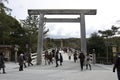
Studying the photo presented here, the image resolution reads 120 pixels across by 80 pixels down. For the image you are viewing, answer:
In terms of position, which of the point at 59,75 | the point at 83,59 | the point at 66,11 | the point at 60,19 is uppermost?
the point at 66,11

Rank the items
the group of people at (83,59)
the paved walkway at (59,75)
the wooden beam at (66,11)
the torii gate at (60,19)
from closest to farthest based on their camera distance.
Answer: the paved walkway at (59,75)
the group of people at (83,59)
the torii gate at (60,19)
the wooden beam at (66,11)

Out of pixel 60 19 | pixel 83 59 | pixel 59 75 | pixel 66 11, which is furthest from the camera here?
pixel 60 19

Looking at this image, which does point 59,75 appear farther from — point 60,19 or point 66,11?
point 60,19

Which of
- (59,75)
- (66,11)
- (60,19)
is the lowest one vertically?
(59,75)

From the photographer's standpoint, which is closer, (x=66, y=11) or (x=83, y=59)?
(x=83, y=59)

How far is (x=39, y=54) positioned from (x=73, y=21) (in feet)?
20.2

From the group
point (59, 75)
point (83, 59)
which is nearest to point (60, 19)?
point (83, 59)

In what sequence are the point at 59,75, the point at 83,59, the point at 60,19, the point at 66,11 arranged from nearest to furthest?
the point at 59,75 < the point at 83,59 < the point at 66,11 < the point at 60,19

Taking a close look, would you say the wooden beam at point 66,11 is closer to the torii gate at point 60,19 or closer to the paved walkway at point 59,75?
the torii gate at point 60,19

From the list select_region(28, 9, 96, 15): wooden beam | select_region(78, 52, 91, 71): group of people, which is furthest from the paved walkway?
select_region(28, 9, 96, 15): wooden beam

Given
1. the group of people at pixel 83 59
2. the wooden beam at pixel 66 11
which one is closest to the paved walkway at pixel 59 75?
the group of people at pixel 83 59

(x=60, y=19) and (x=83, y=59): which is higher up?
(x=60, y=19)

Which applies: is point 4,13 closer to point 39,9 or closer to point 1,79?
point 39,9

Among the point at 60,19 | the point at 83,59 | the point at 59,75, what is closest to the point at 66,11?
the point at 60,19
